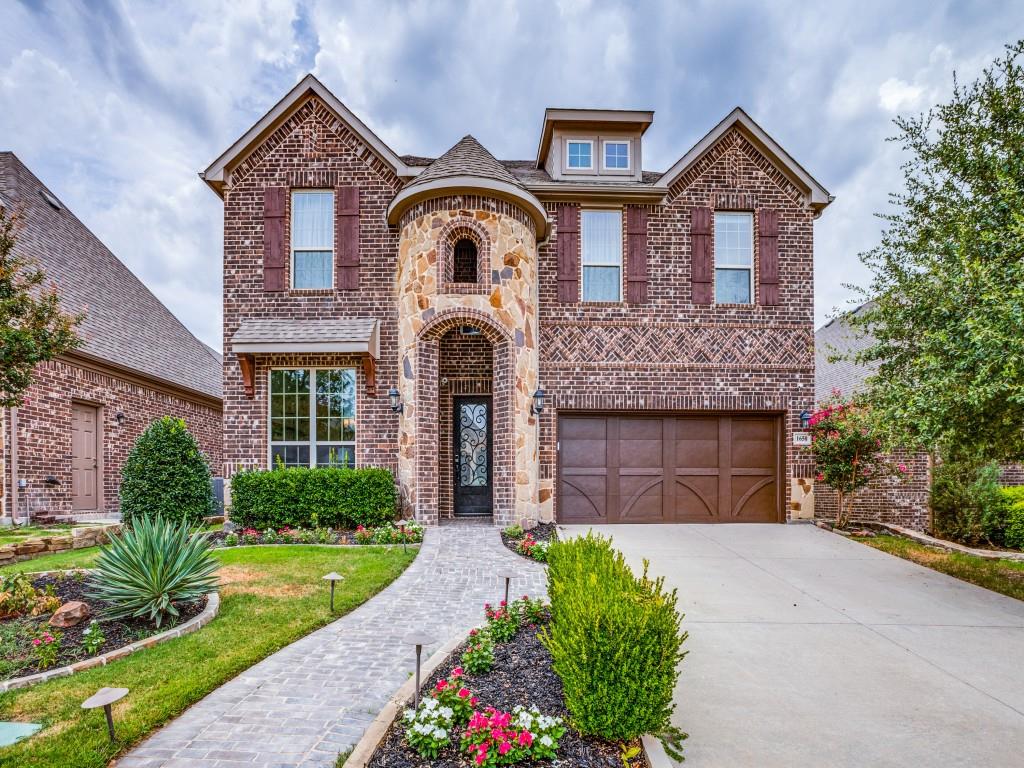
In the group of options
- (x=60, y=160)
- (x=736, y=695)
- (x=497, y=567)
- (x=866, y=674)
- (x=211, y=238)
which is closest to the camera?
(x=736, y=695)

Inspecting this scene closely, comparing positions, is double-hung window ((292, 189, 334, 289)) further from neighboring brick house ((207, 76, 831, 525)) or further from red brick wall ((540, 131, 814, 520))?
red brick wall ((540, 131, 814, 520))

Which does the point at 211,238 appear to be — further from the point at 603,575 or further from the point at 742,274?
the point at 603,575

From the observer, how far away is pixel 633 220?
39.2ft

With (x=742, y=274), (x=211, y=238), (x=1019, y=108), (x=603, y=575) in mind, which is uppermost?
(x=211, y=238)

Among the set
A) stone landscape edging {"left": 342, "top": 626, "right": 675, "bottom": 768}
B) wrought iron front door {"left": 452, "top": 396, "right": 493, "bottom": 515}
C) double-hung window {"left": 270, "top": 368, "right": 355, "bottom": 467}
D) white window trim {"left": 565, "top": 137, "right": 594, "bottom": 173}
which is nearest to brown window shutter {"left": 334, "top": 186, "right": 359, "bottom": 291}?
double-hung window {"left": 270, "top": 368, "right": 355, "bottom": 467}

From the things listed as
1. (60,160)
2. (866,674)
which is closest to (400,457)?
(866,674)

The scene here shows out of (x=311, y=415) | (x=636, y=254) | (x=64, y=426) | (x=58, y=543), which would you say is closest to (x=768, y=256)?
(x=636, y=254)

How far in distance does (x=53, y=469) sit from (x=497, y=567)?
32.5 feet

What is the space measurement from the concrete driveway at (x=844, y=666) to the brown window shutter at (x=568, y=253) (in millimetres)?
5765

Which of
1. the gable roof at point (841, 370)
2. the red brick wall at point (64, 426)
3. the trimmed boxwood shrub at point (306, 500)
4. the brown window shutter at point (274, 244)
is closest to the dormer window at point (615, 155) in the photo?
the gable roof at point (841, 370)

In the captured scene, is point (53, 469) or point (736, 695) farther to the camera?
point (53, 469)

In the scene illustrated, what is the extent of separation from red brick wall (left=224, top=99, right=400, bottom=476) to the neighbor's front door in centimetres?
387

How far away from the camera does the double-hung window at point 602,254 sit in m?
11.9

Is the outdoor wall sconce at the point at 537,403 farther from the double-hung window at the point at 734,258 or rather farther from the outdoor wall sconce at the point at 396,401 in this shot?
the double-hung window at the point at 734,258
